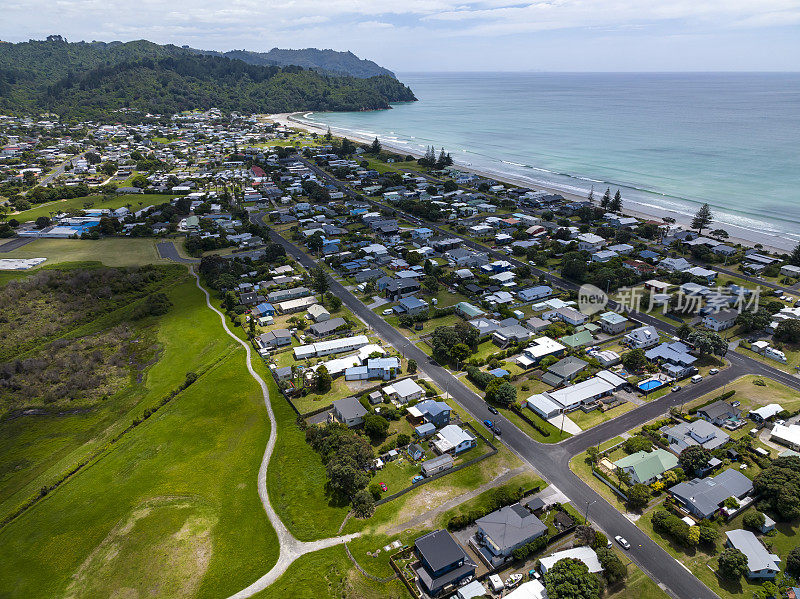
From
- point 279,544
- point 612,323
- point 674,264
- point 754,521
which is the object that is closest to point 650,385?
point 612,323

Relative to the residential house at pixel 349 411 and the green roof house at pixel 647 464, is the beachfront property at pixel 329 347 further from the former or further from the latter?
the green roof house at pixel 647 464

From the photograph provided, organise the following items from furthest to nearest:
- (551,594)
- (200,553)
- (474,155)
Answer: (474,155) → (200,553) → (551,594)

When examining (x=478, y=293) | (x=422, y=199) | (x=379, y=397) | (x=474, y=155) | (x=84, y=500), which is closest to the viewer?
(x=84, y=500)

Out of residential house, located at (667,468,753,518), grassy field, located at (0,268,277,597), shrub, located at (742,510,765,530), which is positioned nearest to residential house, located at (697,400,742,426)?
residential house, located at (667,468,753,518)

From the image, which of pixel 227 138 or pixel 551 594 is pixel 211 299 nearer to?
pixel 551 594

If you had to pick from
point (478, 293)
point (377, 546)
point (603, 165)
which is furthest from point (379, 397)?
point (603, 165)

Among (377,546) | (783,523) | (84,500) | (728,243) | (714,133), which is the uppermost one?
(714,133)

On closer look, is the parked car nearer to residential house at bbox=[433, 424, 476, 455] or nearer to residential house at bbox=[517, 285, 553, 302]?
residential house at bbox=[433, 424, 476, 455]
